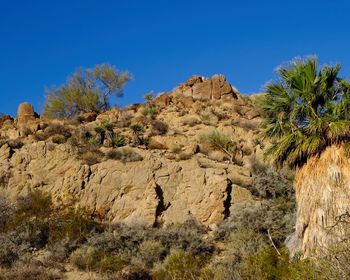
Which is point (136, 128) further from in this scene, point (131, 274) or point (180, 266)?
point (180, 266)

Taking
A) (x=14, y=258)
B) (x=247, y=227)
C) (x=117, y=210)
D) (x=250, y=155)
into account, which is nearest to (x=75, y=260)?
(x=14, y=258)

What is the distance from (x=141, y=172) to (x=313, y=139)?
1188 centimetres

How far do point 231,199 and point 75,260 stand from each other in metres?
8.13

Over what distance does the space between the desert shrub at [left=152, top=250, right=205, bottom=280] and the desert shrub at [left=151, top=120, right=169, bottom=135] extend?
48.7ft

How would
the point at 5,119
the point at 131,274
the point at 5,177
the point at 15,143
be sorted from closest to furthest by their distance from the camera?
the point at 131,274, the point at 5,177, the point at 15,143, the point at 5,119

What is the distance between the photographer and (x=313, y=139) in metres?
15.1

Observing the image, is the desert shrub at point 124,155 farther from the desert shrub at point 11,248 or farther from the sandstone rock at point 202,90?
the sandstone rock at point 202,90

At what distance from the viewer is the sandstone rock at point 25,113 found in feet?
116

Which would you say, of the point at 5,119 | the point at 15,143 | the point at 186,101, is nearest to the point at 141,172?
the point at 15,143

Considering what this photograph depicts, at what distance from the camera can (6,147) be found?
90.7 ft

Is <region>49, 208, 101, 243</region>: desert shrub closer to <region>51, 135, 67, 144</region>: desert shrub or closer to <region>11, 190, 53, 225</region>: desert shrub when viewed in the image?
<region>11, 190, 53, 225</region>: desert shrub

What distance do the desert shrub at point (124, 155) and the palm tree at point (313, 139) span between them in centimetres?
1050

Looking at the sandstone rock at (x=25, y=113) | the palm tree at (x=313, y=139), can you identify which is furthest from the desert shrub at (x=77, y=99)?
the palm tree at (x=313, y=139)

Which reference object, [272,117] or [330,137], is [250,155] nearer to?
[272,117]
